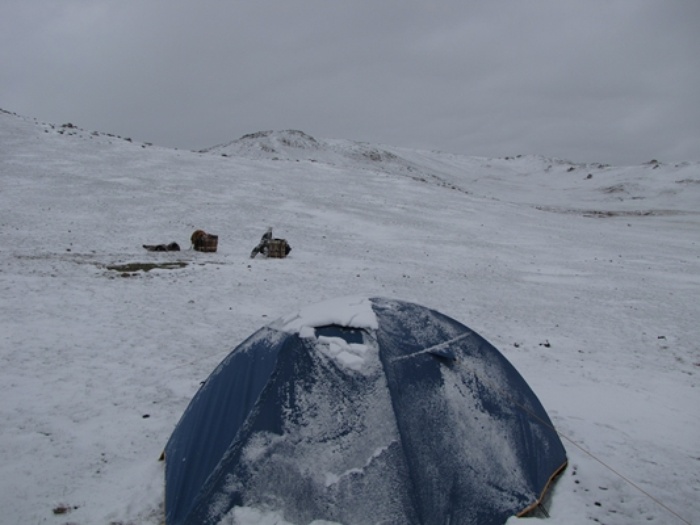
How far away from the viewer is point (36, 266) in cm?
1299

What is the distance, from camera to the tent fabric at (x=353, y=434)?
407 centimetres

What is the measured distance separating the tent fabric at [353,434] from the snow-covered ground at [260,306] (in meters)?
0.35

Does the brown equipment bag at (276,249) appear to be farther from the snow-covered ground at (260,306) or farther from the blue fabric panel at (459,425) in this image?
the blue fabric panel at (459,425)

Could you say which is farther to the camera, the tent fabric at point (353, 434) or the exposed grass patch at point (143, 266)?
the exposed grass patch at point (143, 266)

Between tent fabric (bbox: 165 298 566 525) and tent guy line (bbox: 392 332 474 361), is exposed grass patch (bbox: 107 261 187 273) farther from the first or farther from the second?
tent guy line (bbox: 392 332 474 361)

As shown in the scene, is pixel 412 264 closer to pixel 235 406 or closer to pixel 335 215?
pixel 335 215

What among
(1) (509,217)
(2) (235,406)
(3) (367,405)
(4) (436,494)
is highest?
(1) (509,217)

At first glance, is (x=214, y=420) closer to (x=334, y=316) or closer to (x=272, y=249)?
(x=334, y=316)

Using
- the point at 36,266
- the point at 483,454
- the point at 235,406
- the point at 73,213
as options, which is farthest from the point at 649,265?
the point at 73,213

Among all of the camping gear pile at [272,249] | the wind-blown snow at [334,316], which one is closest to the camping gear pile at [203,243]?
the camping gear pile at [272,249]

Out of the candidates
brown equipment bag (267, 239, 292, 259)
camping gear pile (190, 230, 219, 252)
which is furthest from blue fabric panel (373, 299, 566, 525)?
camping gear pile (190, 230, 219, 252)

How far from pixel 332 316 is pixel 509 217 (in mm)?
30930

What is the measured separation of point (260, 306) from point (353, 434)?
→ 7.77 metres

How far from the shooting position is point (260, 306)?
38.2ft
